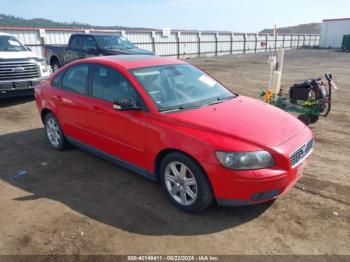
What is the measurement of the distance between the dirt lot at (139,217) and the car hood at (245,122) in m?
0.92

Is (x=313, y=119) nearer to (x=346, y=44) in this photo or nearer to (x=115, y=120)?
(x=115, y=120)

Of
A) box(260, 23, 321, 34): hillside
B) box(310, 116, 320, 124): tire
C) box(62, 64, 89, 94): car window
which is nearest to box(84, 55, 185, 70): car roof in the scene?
box(62, 64, 89, 94): car window

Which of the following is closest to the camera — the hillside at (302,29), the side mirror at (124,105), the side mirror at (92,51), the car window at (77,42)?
the side mirror at (124,105)

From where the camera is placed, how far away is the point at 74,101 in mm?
4820

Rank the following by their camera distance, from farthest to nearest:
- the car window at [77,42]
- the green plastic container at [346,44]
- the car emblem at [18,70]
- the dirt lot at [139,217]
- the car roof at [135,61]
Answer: the green plastic container at [346,44]
the car window at [77,42]
the car emblem at [18,70]
the car roof at [135,61]
the dirt lot at [139,217]

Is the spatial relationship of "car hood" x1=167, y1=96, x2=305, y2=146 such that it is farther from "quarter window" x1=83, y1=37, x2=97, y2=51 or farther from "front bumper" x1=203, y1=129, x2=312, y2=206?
"quarter window" x1=83, y1=37, x2=97, y2=51

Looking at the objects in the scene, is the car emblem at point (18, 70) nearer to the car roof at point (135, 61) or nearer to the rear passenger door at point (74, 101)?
the rear passenger door at point (74, 101)

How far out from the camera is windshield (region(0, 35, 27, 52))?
9516 millimetres

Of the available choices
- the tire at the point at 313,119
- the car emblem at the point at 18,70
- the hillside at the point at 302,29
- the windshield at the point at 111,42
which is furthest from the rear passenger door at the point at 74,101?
the hillside at the point at 302,29

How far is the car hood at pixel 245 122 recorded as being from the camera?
3.30m

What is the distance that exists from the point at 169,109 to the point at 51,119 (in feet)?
9.29

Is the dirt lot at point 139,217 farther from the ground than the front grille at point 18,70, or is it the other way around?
the front grille at point 18,70

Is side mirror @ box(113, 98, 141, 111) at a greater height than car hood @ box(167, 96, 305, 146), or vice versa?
side mirror @ box(113, 98, 141, 111)

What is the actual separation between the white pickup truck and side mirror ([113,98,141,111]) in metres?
6.28
